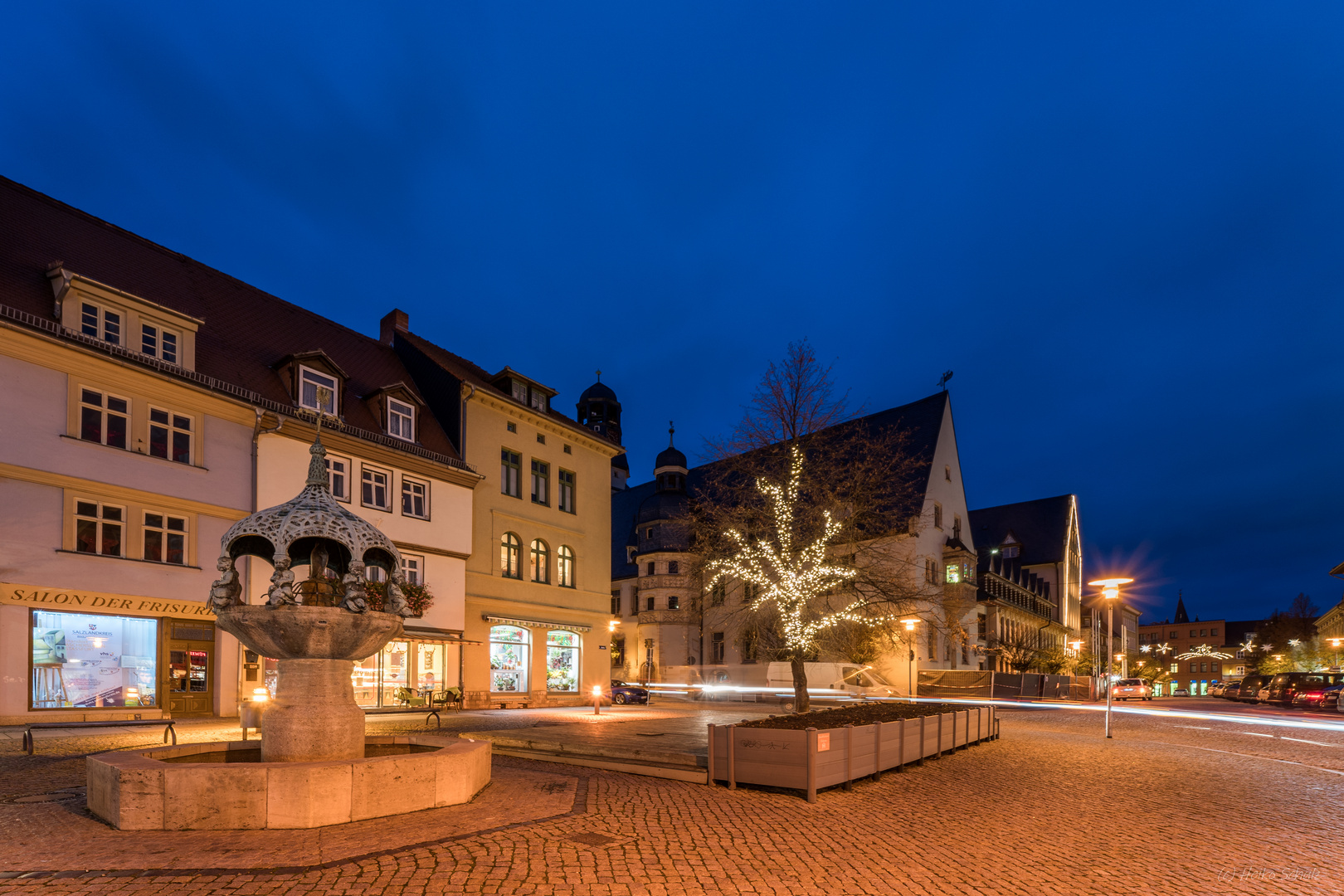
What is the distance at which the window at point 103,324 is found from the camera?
21.2m

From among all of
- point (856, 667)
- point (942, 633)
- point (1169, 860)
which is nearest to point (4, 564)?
point (1169, 860)

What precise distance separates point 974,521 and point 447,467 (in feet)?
213

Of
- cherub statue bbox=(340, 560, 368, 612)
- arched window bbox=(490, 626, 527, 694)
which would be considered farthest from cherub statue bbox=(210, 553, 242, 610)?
arched window bbox=(490, 626, 527, 694)

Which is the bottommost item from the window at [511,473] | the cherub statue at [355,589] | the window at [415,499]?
the cherub statue at [355,589]

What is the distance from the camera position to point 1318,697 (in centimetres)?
4019

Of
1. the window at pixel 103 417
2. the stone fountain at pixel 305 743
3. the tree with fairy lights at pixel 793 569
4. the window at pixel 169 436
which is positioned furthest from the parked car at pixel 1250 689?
the window at pixel 103 417

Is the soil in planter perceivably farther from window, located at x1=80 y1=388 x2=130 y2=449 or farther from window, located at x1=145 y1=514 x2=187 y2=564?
window, located at x1=80 y1=388 x2=130 y2=449

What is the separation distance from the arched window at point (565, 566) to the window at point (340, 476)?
11210 millimetres

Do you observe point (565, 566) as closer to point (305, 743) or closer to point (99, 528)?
point (99, 528)

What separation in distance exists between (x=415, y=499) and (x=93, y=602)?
34.4 feet

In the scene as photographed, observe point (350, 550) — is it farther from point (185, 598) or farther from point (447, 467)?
point (447, 467)

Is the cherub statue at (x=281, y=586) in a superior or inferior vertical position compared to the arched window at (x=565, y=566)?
superior

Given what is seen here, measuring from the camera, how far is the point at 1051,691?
4697cm

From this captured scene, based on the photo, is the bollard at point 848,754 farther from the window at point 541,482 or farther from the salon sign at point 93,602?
the window at point 541,482
